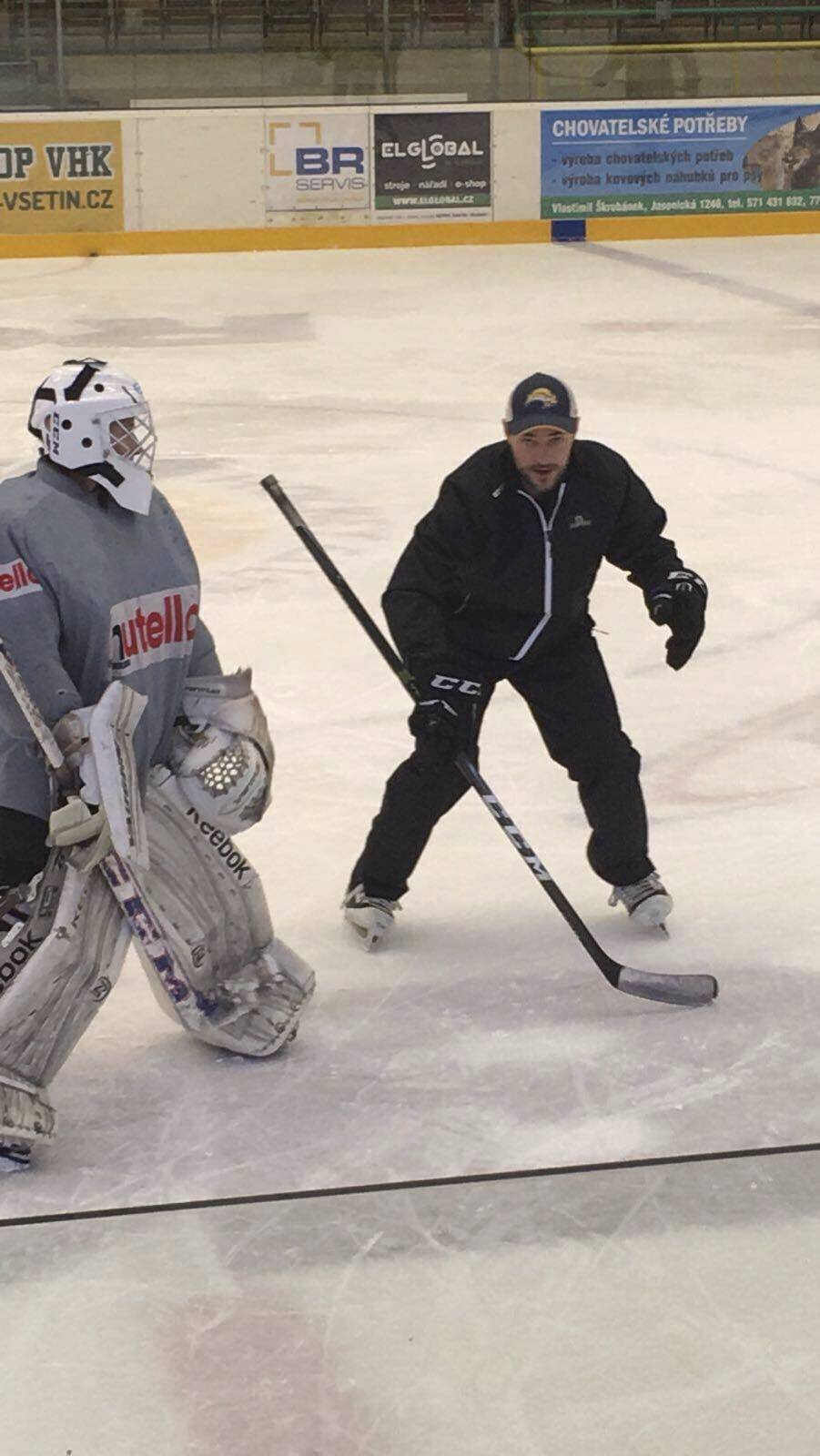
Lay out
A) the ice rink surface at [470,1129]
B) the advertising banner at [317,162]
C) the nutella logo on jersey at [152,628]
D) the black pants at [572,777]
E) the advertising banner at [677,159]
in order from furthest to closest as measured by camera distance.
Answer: the advertising banner at [677,159]
the advertising banner at [317,162]
the black pants at [572,777]
the nutella logo on jersey at [152,628]
the ice rink surface at [470,1129]

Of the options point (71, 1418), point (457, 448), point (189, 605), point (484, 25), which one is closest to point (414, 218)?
point (484, 25)

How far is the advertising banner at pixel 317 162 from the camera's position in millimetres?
13516

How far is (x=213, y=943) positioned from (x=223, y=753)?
12.2 inches

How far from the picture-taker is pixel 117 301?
37.9 ft

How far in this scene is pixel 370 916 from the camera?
3.69m

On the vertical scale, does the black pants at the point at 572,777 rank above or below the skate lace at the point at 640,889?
above

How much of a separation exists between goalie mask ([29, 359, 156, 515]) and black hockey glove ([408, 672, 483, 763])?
27.0 inches

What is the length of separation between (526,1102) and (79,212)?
37.0ft

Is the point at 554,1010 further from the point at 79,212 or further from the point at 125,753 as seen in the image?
the point at 79,212

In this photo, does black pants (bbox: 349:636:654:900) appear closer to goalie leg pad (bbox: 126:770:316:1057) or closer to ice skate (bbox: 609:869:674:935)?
ice skate (bbox: 609:869:674:935)

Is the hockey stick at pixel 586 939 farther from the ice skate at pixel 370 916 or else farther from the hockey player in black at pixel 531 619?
the ice skate at pixel 370 916

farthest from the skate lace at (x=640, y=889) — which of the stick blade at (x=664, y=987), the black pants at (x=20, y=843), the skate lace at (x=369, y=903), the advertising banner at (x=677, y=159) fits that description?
the advertising banner at (x=677, y=159)

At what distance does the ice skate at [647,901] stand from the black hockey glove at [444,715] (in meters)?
0.45

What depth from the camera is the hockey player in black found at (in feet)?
11.2
